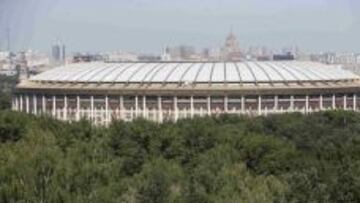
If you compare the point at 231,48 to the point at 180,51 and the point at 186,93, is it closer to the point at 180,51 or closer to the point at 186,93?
the point at 180,51

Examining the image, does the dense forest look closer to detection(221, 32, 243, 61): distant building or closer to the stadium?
the stadium

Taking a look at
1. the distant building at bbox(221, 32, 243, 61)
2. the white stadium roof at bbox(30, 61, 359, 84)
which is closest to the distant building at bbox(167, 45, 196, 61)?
the distant building at bbox(221, 32, 243, 61)

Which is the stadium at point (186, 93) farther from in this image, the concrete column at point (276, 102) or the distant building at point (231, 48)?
the distant building at point (231, 48)

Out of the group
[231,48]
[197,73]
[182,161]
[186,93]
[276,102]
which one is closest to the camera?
[182,161]

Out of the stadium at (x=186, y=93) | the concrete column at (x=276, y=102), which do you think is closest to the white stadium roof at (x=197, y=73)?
the stadium at (x=186, y=93)

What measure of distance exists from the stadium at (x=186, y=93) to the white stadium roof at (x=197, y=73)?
0.06m

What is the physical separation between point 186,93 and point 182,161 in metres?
21.3

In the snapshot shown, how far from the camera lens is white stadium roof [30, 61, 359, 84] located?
55.0 meters

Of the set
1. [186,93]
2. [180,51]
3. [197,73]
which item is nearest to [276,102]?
Result: [186,93]

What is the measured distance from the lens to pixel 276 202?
774 inches

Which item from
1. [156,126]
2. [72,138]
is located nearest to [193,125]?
[156,126]

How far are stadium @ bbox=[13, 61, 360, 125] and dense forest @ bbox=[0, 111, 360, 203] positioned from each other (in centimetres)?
748

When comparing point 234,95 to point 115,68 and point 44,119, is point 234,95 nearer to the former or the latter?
point 115,68

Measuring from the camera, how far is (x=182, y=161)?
31906 mm
